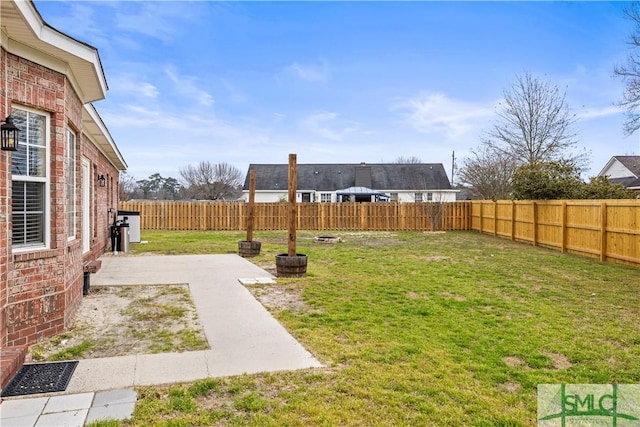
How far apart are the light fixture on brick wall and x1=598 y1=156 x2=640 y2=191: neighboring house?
3435cm

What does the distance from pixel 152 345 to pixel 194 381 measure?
1.17m

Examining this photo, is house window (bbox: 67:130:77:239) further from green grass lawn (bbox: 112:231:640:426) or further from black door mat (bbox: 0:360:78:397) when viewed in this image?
green grass lawn (bbox: 112:231:640:426)

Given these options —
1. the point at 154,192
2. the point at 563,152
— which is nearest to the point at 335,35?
the point at 563,152

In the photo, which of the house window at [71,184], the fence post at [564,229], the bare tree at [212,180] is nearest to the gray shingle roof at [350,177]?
the bare tree at [212,180]

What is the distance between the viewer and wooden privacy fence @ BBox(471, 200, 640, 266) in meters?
9.98

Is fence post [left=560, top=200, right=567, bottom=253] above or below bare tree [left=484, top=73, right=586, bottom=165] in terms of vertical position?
below

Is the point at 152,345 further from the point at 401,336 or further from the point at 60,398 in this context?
the point at 401,336

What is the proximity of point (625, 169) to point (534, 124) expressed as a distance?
598 inches

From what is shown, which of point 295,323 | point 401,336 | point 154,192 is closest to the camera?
point 401,336

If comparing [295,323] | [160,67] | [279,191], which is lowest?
[295,323]

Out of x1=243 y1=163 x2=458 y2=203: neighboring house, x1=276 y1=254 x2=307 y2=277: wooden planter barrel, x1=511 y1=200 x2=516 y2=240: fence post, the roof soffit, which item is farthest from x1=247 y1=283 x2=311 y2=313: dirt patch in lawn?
x1=243 y1=163 x2=458 y2=203: neighboring house

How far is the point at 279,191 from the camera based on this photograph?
31797 mm

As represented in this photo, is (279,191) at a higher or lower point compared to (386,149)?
lower

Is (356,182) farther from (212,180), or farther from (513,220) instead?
(212,180)
